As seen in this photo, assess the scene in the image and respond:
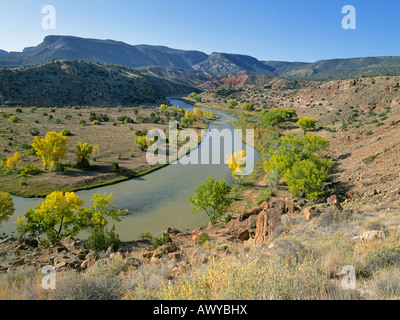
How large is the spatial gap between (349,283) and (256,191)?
83.0 ft

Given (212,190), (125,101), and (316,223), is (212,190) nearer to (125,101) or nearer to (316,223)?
(316,223)

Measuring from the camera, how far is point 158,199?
2880 centimetres

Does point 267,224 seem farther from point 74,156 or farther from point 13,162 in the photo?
point 74,156

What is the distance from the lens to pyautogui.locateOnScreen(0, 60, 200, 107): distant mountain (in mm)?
86250

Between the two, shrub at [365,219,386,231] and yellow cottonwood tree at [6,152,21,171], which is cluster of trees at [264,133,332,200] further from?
yellow cottonwood tree at [6,152,21,171]

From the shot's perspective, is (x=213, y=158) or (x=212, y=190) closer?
(x=212, y=190)

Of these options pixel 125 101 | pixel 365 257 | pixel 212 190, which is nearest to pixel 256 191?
pixel 212 190

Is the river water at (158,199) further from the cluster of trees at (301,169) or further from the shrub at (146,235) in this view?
the cluster of trees at (301,169)

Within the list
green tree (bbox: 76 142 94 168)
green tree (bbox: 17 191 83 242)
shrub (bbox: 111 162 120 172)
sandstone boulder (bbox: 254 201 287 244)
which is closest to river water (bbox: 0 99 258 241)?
green tree (bbox: 17 191 83 242)

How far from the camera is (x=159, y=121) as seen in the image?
78.0 metres

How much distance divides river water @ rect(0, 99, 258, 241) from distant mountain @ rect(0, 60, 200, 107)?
251 feet

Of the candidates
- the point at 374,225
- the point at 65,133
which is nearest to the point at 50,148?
the point at 65,133

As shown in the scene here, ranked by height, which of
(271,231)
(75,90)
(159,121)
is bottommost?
(271,231)

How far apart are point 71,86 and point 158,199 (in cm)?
9808
